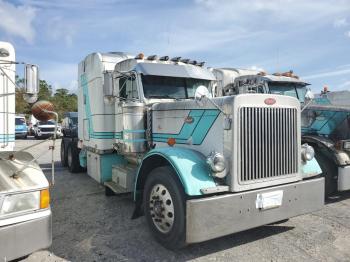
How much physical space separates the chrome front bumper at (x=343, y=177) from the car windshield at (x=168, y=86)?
10.4 ft

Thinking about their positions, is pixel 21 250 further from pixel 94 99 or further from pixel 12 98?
pixel 94 99

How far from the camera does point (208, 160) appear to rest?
397 centimetres

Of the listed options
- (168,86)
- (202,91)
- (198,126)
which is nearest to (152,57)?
(168,86)

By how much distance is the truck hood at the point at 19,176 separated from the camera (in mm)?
3174

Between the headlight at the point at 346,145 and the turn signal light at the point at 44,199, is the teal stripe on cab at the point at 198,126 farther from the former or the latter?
the headlight at the point at 346,145

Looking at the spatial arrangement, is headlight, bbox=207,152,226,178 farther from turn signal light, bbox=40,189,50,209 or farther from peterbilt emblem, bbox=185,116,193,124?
turn signal light, bbox=40,189,50,209

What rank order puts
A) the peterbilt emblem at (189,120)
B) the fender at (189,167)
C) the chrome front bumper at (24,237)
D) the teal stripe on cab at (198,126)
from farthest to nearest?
the peterbilt emblem at (189,120) → the teal stripe on cab at (198,126) → the fender at (189,167) → the chrome front bumper at (24,237)

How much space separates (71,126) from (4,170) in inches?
342

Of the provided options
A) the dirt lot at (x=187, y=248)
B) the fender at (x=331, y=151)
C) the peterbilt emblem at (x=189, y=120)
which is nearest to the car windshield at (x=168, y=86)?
the peterbilt emblem at (x=189, y=120)

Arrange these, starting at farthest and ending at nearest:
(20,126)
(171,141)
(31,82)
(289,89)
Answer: (20,126), (289,89), (171,141), (31,82)

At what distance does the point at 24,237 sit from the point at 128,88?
3451 millimetres

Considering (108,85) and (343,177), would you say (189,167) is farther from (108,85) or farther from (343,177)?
(343,177)

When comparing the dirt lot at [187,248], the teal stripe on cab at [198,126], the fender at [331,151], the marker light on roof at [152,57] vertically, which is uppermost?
the marker light on roof at [152,57]

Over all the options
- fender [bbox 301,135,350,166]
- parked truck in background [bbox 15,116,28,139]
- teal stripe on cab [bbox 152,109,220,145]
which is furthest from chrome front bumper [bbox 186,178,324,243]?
parked truck in background [bbox 15,116,28,139]
